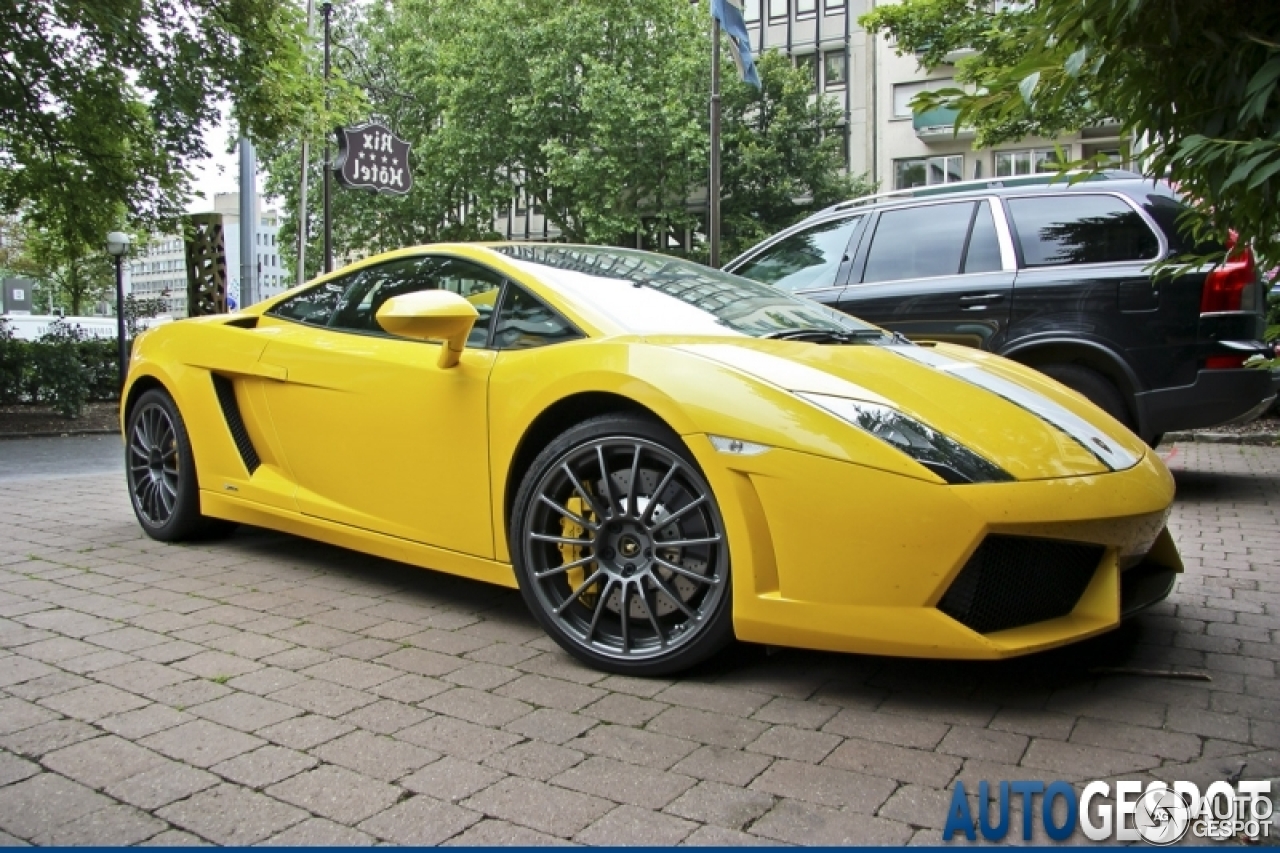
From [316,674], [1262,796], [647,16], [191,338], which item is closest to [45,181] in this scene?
[191,338]

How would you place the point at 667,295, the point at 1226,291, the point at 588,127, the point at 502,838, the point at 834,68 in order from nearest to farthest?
1. the point at 502,838
2. the point at 667,295
3. the point at 1226,291
4. the point at 588,127
5. the point at 834,68

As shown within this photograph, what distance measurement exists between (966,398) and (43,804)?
2373 millimetres

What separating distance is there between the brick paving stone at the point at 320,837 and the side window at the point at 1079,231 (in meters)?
4.98

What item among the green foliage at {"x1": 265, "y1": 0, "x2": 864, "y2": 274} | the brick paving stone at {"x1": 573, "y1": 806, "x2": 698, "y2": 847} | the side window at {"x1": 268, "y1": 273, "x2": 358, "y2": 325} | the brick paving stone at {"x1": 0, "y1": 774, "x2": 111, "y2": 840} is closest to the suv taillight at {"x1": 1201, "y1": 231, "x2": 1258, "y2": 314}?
the side window at {"x1": 268, "y1": 273, "x2": 358, "y2": 325}

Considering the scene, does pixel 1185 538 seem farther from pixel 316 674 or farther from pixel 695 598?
pixel 316 674

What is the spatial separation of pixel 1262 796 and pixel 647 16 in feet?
116

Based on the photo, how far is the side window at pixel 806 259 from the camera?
6.62 m

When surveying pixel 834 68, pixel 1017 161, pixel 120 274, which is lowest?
pixel 120 274

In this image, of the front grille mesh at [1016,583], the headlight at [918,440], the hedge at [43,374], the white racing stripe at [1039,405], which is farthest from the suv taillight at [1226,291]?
the hedge at [43,374]

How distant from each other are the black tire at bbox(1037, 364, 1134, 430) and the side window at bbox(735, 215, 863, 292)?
152 centimetres

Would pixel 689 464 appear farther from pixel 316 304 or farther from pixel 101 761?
pixel 316 304

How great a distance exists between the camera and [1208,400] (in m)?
5.37

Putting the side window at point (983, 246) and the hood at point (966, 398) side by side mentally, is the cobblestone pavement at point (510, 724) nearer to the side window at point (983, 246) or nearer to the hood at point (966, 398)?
the hood at point (966, 398)

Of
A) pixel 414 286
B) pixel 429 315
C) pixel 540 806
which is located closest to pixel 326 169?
pixel 414 286
